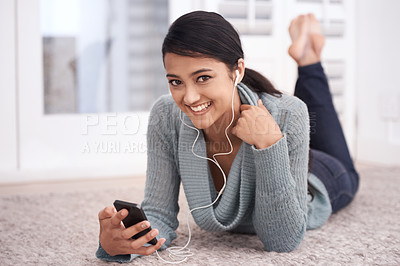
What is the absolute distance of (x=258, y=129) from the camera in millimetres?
1054

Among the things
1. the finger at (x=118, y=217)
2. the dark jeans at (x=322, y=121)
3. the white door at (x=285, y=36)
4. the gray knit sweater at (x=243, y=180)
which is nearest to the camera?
the finger at (x=118, y=217)

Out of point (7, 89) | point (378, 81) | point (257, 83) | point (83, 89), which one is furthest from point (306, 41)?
point (7, 89)

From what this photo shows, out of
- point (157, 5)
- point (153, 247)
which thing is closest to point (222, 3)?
point (157, 5)

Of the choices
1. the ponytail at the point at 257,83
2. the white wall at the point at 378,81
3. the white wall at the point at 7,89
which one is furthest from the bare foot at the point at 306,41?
the white wall at the point at 7,89

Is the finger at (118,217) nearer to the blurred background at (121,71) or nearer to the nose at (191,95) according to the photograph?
the nose at (191,95)

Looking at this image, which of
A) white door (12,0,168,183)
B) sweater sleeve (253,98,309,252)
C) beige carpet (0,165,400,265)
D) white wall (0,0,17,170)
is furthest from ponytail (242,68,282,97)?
white wall (0,0,17,170)

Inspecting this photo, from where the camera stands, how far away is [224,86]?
1058 millimetres

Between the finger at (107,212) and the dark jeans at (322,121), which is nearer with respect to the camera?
the finger at (107,212)

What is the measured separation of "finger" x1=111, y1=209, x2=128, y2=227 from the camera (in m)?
0.97

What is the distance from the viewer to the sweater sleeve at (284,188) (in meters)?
1.06

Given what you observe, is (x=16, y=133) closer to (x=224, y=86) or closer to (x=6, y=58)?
(x=6, y=58)

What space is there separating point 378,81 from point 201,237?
198cm

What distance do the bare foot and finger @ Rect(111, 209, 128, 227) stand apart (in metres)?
1.11

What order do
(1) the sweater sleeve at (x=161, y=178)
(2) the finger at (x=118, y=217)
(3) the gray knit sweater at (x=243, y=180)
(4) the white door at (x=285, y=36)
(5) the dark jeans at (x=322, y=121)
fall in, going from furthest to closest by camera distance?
(4) the white door at (x=285, y=36)
(5) the dark jeans at (x=322, y=121)
(1) the sweater sleeve at (x=161, y=178)
(3) the gray knit sweater at (x=243, y=180)
(2) the finger at (x=118, y=217)
